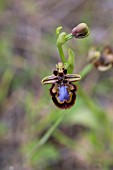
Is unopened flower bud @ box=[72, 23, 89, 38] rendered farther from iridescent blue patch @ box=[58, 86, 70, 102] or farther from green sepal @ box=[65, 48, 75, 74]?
iridescent blue patch @ box=[58, 86, 70, 102]

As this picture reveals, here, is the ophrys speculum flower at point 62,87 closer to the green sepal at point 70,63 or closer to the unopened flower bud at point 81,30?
the green sepal at point 70,63

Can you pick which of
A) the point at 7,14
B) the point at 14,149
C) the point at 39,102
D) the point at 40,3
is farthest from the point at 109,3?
the point at 14,149

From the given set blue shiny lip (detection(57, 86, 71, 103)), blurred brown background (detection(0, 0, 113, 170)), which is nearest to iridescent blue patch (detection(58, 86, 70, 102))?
blue shiny lip (detection(57, 86, 71, 103))

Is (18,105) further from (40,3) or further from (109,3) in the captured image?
(109,3)

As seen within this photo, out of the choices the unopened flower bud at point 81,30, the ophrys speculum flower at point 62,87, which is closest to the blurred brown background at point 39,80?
the ophrys speculum flower at point 62,87

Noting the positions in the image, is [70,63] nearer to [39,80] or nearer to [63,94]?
[63,94]

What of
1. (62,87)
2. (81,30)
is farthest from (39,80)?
(81,30)
